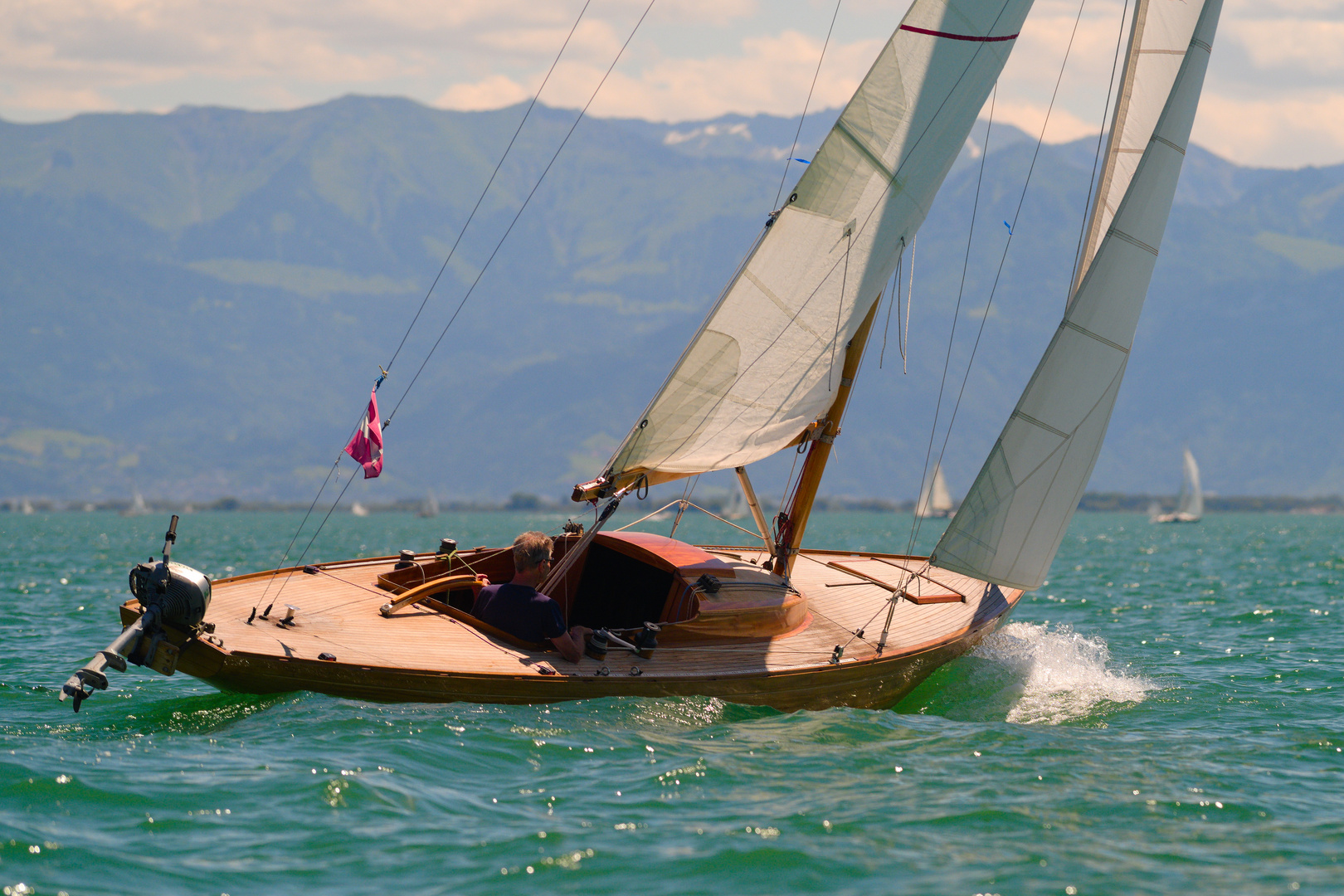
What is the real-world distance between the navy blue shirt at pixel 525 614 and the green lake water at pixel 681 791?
36.9 inches

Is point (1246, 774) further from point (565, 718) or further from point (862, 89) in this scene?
point (862, 89)

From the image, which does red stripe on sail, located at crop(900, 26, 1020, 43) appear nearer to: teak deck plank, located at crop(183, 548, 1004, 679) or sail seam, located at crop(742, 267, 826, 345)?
sail seam, located at crop(742, 267, 826, 345)

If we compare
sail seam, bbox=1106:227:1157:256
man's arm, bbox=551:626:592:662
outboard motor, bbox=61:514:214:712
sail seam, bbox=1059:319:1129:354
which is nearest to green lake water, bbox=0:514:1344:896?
man's arm, bbox=551:626:592:662

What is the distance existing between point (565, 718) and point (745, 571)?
3.39m

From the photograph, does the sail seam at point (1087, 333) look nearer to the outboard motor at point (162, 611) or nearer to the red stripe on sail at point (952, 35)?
the red stripe on sail at point (952, 35)

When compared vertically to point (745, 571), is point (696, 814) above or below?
below

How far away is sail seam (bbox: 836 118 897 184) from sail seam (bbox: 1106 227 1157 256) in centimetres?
219

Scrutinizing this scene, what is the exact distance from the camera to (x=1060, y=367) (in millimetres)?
12523

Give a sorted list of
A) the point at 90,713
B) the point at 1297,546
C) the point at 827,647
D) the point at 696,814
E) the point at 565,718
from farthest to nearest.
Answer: the point at 1297,546, the point at 827,647, the point at 90,713, the point at 565,718, the point at 696,814

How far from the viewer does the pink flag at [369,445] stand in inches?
483

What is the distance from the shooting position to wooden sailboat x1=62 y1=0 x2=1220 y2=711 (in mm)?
11852

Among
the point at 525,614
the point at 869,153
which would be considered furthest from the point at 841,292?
the point at 525,614

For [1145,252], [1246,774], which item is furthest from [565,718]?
[1145,252]

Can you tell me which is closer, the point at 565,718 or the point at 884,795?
the point at 884,795
